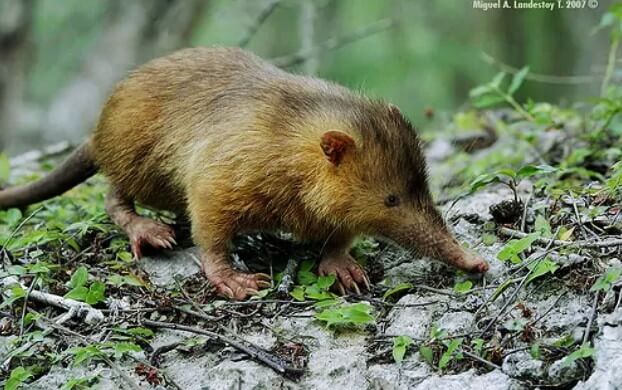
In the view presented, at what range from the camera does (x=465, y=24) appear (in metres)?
15.6

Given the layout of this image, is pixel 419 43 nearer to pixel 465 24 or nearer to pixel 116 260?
pixel 465 24

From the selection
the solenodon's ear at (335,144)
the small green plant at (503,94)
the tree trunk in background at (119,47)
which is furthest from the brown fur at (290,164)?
the tree trunk in background at (119,47)

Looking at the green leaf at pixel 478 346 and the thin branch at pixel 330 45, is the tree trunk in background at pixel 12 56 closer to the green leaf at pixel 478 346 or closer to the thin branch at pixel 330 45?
the thin branch at pixel 330 45

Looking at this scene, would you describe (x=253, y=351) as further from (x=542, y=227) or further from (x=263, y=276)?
(x=542, y=227)

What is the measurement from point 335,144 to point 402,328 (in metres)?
0.99

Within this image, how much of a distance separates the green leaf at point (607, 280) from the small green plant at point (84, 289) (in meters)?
2.26

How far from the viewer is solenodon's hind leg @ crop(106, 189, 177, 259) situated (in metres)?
5.08

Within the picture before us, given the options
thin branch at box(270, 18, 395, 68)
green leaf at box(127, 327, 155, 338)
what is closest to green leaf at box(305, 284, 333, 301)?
green leaf at box(127, 327, 155, 338)

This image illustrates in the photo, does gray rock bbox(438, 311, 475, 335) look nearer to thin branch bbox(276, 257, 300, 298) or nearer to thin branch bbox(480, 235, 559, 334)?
thin branch bbox(480, 235, 559, 334)

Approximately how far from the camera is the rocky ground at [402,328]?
364 cm

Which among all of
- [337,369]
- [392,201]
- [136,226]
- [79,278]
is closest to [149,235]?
[136,226]

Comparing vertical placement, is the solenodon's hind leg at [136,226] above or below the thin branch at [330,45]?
below

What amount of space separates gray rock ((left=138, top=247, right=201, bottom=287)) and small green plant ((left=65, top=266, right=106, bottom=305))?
403 millimetres

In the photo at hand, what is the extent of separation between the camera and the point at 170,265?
16.5 feet
